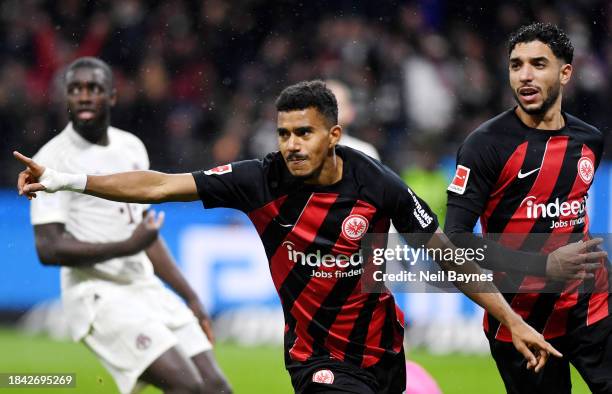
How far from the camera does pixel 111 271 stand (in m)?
7.12

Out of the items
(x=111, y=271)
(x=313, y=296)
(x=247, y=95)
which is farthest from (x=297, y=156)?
(x=247, y=95)

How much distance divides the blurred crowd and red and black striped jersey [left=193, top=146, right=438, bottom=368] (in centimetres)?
599

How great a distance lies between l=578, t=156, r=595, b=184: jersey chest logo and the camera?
5.73 meters

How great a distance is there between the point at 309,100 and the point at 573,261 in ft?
4.84

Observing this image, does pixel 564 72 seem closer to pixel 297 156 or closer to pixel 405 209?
pixel 405 209

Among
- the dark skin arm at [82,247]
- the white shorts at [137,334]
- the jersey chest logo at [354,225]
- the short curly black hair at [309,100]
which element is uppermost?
the short curly black hair at [309,100]

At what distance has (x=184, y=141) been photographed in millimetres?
11734

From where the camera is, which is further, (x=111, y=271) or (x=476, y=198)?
(x=111, y=271)

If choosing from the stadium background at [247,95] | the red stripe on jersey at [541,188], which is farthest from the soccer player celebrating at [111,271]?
the stadium background at [247,95]

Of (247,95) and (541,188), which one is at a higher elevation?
(247,95)

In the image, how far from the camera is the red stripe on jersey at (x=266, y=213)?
5430 mm

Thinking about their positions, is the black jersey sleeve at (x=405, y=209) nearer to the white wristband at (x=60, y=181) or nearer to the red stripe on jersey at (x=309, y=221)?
the red stripe on jersey at (x=309, y=221)

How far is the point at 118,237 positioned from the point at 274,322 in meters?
3.91

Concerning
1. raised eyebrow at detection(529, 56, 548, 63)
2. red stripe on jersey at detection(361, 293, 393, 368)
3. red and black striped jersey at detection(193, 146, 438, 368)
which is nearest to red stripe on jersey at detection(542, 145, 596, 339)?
raised eyebrow at detection(529, 56, 548, 63)
